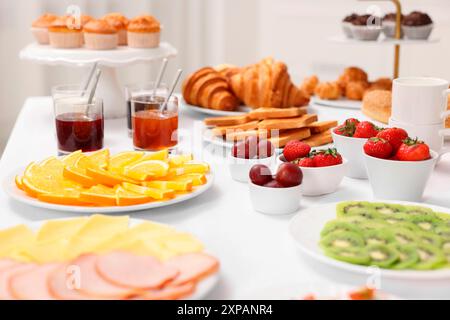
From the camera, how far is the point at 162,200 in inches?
49.4

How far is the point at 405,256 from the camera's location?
969 mm

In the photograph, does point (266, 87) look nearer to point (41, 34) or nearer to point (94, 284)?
point (41, 34)

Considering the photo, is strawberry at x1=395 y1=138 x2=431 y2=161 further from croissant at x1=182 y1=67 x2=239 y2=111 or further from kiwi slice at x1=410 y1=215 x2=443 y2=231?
croissant at x1=182 y1=67 x2=239 y2=111

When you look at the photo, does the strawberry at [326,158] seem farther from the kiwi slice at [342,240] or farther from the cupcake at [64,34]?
the cupcake at [64,34]

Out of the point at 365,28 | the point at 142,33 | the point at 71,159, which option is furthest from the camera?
the point at 365,28

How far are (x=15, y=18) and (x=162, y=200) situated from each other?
2638 millimetres

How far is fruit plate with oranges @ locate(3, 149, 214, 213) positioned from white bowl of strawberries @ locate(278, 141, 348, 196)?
192mm

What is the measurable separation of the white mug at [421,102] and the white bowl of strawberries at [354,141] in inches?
3.5

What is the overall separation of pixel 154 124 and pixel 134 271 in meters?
0.87

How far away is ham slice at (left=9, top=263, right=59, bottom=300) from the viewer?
835 millimetres

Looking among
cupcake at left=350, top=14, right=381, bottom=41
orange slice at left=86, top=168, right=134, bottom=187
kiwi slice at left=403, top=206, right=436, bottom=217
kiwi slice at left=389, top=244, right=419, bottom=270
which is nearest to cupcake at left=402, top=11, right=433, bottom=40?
cupcake at left=350, top=14, right=381, bottom=41

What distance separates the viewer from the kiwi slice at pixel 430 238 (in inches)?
39.6

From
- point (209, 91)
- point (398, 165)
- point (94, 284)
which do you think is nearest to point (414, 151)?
point (398, 165)
